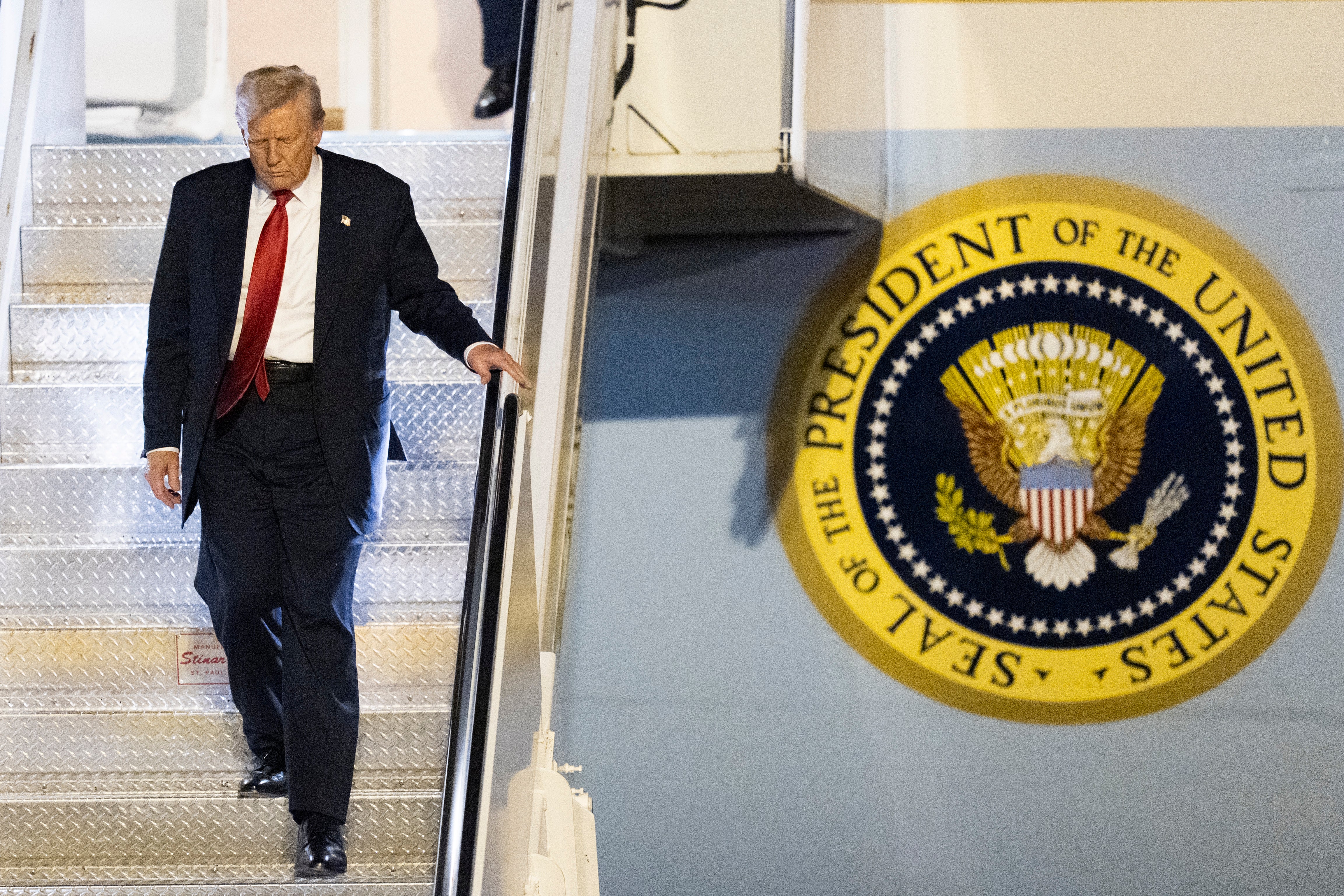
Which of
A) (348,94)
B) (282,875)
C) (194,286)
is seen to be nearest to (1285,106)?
(194,286)

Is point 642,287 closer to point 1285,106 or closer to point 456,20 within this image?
point 1285,106

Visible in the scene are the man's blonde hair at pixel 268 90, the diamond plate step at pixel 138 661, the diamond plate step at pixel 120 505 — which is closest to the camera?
the man's blonde hair at pixel 268 90

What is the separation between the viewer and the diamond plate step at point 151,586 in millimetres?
3143

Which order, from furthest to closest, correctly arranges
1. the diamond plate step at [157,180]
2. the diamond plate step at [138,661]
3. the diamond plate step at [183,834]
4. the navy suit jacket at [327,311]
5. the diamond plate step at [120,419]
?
the diamond plate step at [157,180] → the diamond plate step at [120,419] → the diamond plate step at [138,661] → the diamond plate step at [183,834] → the navy suit jacket at [327,311]

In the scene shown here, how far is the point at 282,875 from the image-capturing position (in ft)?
8.64

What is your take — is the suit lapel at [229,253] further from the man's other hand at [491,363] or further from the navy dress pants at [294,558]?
the man's other hand at [491,363]

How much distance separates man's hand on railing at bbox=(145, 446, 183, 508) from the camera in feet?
8.51

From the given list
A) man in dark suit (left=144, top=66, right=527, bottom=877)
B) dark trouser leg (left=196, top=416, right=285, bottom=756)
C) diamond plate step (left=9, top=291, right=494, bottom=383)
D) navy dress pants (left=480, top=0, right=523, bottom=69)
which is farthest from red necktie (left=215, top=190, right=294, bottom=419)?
navy dress pants (left=480, top=0, right=523, bottom=69)

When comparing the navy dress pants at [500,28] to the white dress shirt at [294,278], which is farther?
the navy dress pants at [500,28]

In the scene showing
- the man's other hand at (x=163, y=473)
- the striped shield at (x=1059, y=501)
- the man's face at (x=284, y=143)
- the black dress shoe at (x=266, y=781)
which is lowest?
the black dress shoe at (x=266, y=781)

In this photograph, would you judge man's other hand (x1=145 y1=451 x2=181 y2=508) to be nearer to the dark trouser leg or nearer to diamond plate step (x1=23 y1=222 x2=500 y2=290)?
the dark trouser leg

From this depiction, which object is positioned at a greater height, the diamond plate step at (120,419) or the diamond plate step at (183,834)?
the diamond plate step at (120,419)

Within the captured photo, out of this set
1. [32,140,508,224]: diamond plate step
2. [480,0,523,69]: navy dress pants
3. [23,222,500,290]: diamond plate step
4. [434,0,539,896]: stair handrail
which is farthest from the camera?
[480,0,523,69]: navy dress pants

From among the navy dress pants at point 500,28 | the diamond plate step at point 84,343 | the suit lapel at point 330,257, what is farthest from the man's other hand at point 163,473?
the navy dress pants at point 500,28
